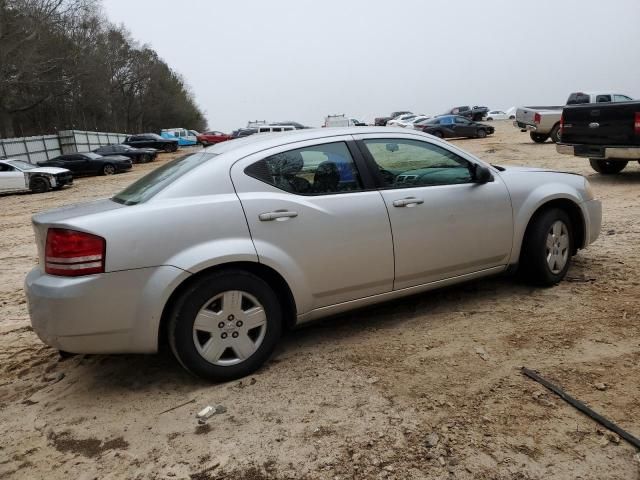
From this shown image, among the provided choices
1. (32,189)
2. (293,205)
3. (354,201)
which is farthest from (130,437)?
(32,189)

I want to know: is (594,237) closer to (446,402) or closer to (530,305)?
(530,305)

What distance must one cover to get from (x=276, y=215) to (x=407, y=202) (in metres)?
1.03

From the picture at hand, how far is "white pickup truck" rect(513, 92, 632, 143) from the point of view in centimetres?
2102

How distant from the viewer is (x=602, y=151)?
10055 mm

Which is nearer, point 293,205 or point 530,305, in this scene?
point 293,205

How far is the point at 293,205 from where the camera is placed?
3.46 m

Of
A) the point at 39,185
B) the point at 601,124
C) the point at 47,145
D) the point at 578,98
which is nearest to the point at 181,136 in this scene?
the point at 47,145

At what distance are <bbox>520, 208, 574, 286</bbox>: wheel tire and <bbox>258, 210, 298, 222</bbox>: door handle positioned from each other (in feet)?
7.24

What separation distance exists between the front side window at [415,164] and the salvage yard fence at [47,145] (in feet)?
109

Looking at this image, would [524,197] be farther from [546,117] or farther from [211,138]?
[211,138]

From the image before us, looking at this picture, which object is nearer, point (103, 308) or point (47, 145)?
point (103, 308)

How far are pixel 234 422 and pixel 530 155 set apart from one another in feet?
55.7

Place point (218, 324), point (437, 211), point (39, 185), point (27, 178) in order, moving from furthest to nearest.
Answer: point (39, 185), point (27, 178), point (437, 211), point (218, 324)

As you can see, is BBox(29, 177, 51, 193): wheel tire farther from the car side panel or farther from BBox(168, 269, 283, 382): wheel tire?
the car side panel
